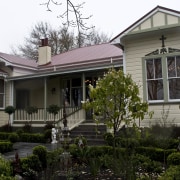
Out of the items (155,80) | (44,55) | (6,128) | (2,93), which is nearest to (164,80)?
(155,80)

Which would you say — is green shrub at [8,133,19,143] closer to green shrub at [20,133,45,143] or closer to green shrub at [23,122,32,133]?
green shrub at [20,133,45,143]

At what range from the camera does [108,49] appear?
21.1 m

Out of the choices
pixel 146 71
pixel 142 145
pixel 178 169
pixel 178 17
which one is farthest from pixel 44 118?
pixel 178 169

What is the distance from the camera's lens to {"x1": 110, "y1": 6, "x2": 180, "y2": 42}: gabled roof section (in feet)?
39.9

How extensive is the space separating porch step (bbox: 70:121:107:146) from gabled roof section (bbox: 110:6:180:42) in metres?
4.55

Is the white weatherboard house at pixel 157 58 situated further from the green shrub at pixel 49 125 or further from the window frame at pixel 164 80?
the green shrub at pixel 49 125

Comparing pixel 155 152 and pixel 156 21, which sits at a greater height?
pixel 156 21

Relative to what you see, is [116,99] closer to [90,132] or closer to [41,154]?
[41,154]

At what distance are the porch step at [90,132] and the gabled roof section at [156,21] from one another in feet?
14.9

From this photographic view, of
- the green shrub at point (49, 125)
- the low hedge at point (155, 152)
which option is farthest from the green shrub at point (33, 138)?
the low hedge at point (155, 152)

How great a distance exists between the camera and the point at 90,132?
560 inches

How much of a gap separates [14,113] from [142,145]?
416 inches

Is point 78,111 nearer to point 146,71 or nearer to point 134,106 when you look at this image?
point 146,71

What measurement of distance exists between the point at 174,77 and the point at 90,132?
4.94m
